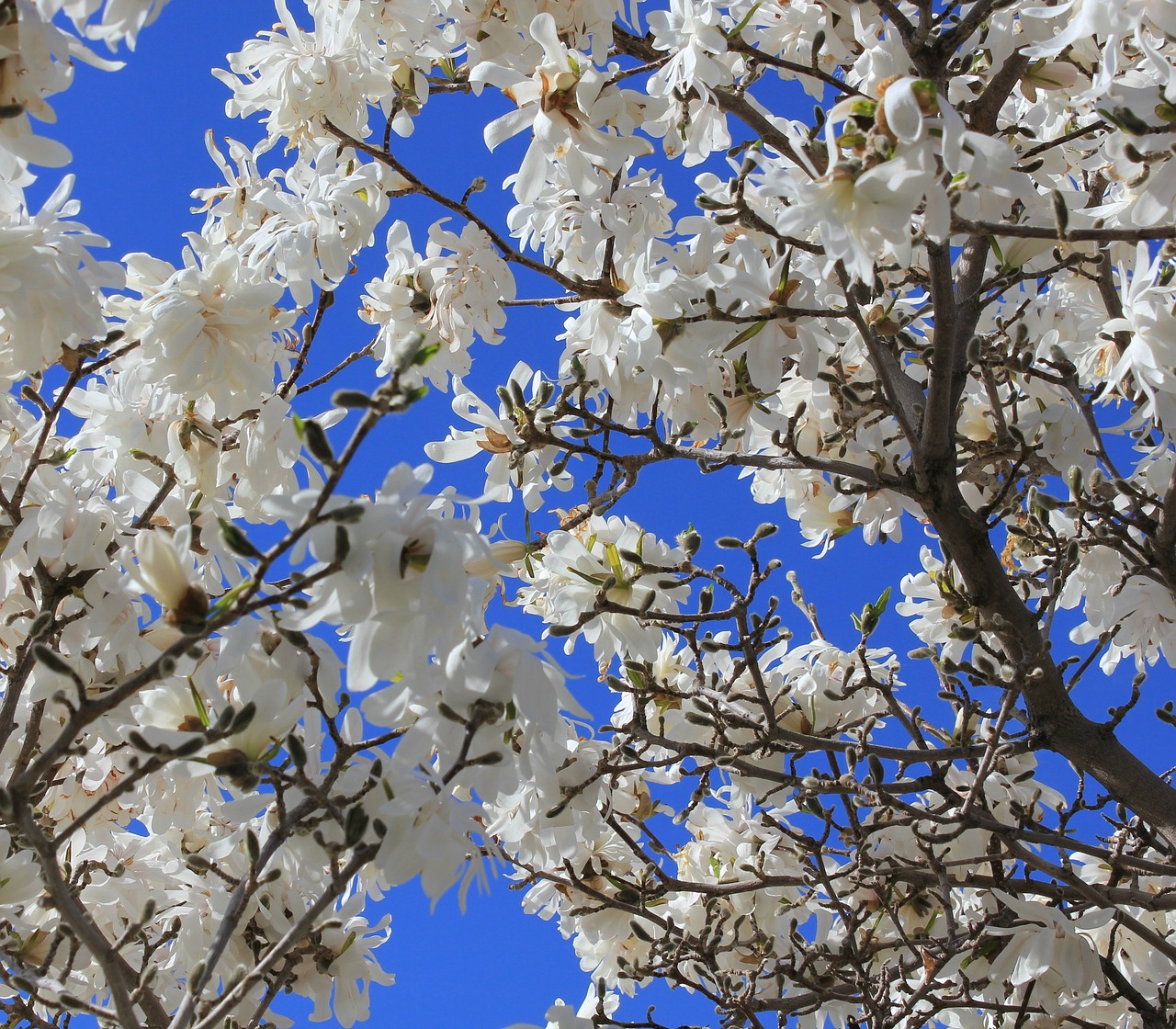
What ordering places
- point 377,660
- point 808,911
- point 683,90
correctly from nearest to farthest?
point 377,660, point 683,90, point 808,911

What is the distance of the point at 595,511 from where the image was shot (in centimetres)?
244

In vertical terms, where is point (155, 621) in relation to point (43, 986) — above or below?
above

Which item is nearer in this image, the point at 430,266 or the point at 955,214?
the point at 955,214

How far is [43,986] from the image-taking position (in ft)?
4.67

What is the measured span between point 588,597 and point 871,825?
0.84 metres

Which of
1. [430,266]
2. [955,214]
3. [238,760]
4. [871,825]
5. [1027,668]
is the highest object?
[430,266]

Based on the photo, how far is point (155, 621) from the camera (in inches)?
80.6

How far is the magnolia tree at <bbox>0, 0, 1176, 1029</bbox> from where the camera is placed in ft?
4.86

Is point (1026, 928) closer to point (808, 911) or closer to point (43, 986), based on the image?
point (808, 911)

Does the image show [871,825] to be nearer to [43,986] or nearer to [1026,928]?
[1026,928]

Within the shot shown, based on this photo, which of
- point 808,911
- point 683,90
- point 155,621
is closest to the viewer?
point 155,621

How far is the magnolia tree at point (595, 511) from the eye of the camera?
1482 mm

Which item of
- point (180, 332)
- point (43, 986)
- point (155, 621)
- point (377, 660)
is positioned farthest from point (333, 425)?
point (43, 986)

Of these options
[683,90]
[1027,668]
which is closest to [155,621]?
[683,90]
